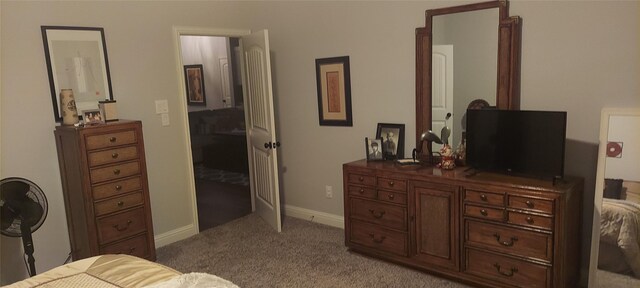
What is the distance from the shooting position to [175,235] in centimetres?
393

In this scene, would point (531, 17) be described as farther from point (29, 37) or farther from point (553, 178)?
point (29, 37)

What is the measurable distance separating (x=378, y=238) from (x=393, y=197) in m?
0.37

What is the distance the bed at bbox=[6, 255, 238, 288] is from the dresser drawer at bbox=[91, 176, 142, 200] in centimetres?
118

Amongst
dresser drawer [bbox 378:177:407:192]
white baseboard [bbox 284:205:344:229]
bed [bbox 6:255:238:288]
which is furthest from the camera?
white baseboard [bbox 284:205:344:229]

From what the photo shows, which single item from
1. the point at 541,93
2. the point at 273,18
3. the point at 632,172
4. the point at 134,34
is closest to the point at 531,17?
the point at 541,93

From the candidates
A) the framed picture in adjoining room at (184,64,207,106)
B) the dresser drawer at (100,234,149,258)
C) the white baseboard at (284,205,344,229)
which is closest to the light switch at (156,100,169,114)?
the dresser drawer at (100,234,149,258)

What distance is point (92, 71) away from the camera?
3291mm

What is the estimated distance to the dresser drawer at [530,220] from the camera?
245 cm

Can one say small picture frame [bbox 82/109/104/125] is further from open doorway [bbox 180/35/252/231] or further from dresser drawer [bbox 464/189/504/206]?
dresser drawer [bbox 464/189/504/206]

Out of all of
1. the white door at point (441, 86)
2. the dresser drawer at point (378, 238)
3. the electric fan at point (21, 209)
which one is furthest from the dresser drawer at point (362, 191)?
the electric fan at point (21, 209)

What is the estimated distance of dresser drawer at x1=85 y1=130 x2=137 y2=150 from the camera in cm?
292

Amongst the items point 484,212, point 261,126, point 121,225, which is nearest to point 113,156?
point 121,225

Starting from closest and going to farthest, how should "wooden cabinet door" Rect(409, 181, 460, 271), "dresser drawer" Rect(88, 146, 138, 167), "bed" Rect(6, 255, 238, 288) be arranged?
"bed" Rect(6, 255, 238, 288) → "wooden cabinet door" Rect(409, 181, 460, 271) → "dresser drawer" Rect(88, 146, 138, 167)

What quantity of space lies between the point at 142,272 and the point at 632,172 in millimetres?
2676
